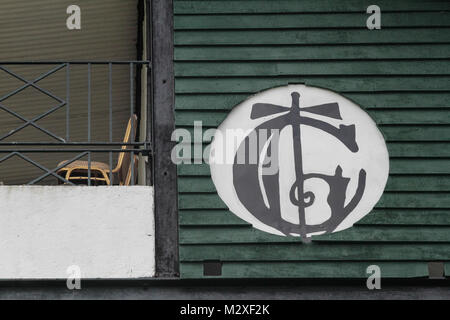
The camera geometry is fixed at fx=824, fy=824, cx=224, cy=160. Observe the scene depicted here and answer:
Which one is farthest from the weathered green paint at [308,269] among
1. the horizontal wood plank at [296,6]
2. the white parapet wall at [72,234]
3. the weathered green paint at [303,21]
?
the horizontal wood plank at [296,6]

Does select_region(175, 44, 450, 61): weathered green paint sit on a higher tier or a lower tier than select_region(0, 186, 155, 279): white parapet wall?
higher

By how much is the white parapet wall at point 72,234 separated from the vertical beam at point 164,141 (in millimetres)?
92

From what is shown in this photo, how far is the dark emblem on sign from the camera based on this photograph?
5.80m

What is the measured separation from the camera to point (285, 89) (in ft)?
19.8

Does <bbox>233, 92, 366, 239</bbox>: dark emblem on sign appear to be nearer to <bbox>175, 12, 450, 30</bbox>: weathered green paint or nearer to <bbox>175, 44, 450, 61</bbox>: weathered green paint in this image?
<bbox>175, 44, 450, 61</bbox>: weathered green paint

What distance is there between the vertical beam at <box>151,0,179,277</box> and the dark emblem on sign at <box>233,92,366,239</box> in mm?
484

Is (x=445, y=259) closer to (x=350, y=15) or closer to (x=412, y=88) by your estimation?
(x=412, y=88)

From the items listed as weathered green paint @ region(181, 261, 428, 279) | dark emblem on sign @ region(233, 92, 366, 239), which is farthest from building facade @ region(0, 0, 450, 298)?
dark emblem on sign @ region(233, 92, 366, 239)

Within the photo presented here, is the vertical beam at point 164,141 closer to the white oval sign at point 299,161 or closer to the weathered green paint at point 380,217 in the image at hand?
the weathered green paint at point 380,217

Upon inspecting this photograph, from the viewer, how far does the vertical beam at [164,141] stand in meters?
5.74
